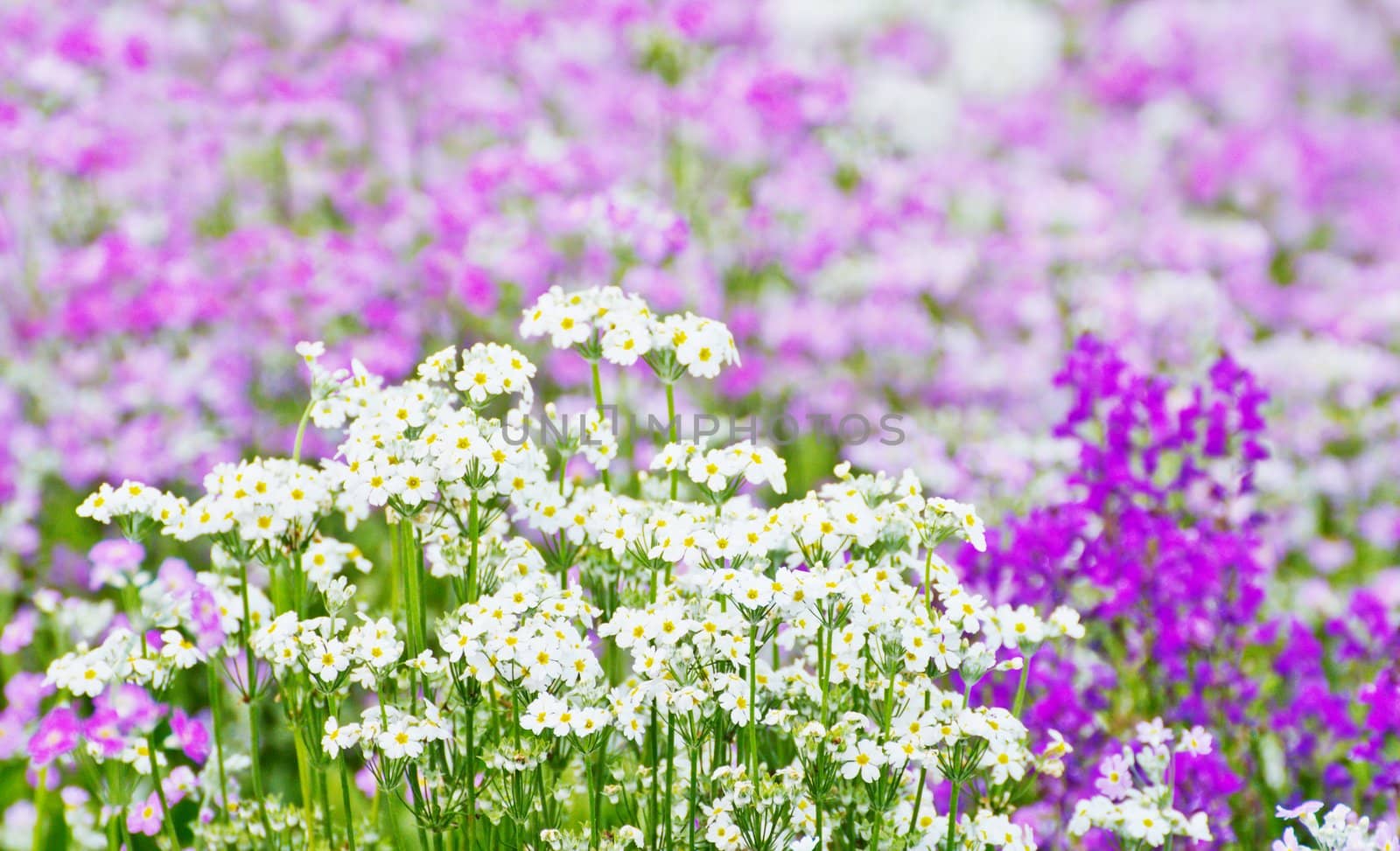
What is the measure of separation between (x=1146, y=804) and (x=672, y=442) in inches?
46.0

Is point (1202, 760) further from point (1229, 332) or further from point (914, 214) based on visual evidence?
point (914, 214)

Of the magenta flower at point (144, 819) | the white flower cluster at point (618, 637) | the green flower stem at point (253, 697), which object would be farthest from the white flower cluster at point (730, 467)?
the magenta flower at point (144, 819)

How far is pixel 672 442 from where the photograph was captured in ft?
8.75

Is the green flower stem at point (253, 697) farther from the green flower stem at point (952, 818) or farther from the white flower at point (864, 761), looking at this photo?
the green flower stem at point (952, 818)

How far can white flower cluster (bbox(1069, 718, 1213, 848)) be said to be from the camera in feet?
8.03

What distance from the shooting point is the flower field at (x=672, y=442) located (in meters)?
2.41

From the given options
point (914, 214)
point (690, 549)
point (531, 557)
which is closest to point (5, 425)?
point (531, 557)

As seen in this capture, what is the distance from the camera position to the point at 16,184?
6.01m

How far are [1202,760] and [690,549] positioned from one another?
4.60 feet

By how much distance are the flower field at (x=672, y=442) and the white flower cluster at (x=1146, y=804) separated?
0.05 feet

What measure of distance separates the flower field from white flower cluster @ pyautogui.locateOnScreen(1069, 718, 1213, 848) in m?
0.01

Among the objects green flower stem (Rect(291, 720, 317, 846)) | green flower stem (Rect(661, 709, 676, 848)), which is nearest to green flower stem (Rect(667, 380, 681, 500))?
green flower stem (Rect(661, 709, 676, 848))

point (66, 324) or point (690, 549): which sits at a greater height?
point (66, 324)

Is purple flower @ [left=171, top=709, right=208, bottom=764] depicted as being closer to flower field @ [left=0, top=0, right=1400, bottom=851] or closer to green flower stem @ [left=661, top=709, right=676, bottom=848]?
flower field @ [left=0, top=0, right=1400, bottom=851]
